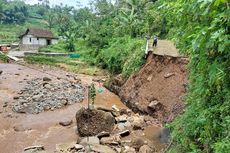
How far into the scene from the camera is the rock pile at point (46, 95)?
54.3 ft

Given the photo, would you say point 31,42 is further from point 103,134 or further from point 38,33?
point 103,134

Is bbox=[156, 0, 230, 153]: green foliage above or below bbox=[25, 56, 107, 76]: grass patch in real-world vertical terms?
above

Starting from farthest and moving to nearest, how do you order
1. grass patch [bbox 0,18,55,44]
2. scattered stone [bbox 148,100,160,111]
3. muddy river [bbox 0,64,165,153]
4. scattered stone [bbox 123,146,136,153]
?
1. grass patch [bbox 0,18,55,44]
2. scattered stone [bbox 148,100,160,111]
3. muddy river [bbox 0,64,165,153]
4. scattered stone [bbox 123,146,136,153]

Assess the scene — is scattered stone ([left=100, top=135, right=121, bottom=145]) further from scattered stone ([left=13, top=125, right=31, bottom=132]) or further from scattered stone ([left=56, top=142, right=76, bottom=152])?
scattered stone ([left=13, top=125, right=31, bottom=132])

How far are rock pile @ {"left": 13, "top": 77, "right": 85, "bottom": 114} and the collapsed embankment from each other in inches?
140

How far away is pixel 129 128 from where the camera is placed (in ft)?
40.3

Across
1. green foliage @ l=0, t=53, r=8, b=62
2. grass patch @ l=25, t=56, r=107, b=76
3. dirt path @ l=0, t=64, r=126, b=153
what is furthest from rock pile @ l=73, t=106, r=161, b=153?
green foliage @ l=0, t=53, r=8, b=62

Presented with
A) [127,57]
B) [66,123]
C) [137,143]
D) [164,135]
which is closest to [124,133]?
[137,143]

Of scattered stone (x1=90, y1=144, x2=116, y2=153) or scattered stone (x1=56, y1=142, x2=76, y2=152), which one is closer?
scattered stone (x1=90, y1=144, x2=116, y2=153)

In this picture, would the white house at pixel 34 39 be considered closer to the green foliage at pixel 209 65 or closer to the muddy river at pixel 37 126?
the muddy river at pixel 37 126

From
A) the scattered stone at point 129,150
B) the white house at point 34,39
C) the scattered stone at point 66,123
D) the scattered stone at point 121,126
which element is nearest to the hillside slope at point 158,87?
the scattered stone at point 121,126

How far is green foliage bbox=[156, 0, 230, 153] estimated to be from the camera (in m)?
3.29

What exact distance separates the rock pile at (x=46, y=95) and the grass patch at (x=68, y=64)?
4983 millimetres

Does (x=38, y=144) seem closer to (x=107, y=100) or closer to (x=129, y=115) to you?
(x=129, y=115)
